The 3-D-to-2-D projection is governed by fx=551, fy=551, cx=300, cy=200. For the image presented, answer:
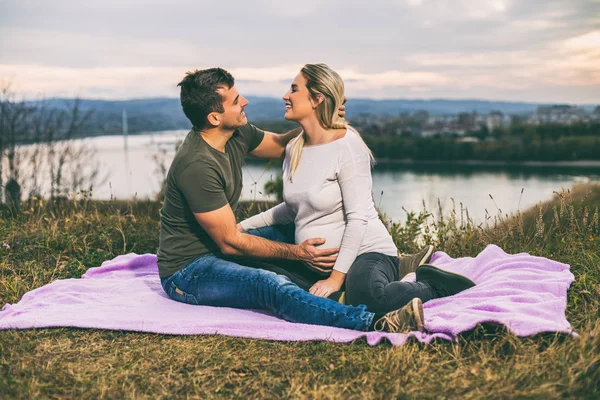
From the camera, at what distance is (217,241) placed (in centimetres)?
315

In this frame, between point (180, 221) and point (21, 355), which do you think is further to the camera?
point (180, 221)

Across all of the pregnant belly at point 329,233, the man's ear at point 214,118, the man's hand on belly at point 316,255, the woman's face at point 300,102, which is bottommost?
the man's hand on belly at point 316,255

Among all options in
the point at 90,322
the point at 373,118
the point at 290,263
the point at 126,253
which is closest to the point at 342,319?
the point at 290,263

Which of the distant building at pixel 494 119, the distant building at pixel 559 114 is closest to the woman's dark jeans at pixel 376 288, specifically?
the distant building at pixel 559 114

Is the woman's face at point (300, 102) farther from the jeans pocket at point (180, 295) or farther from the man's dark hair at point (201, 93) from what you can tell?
the jeans pocket at point (180, 295)

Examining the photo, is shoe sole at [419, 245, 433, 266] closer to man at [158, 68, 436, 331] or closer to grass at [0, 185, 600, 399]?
man at [158, 68, 436, 331]

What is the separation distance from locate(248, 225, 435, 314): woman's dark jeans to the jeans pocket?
14.8 inches

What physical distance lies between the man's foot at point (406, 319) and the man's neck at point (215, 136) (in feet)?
4.62

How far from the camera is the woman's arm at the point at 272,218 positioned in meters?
3.66

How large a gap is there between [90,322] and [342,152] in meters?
1.72

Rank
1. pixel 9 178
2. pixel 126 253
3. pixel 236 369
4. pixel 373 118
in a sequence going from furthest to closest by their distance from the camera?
1. pixel 373 118
2. pixel 9 178
3. pixel 126 253
4. pixel 236 369

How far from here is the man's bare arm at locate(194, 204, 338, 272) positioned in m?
3.09

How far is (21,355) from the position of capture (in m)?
2.72

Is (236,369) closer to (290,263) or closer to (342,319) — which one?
(342,319)
